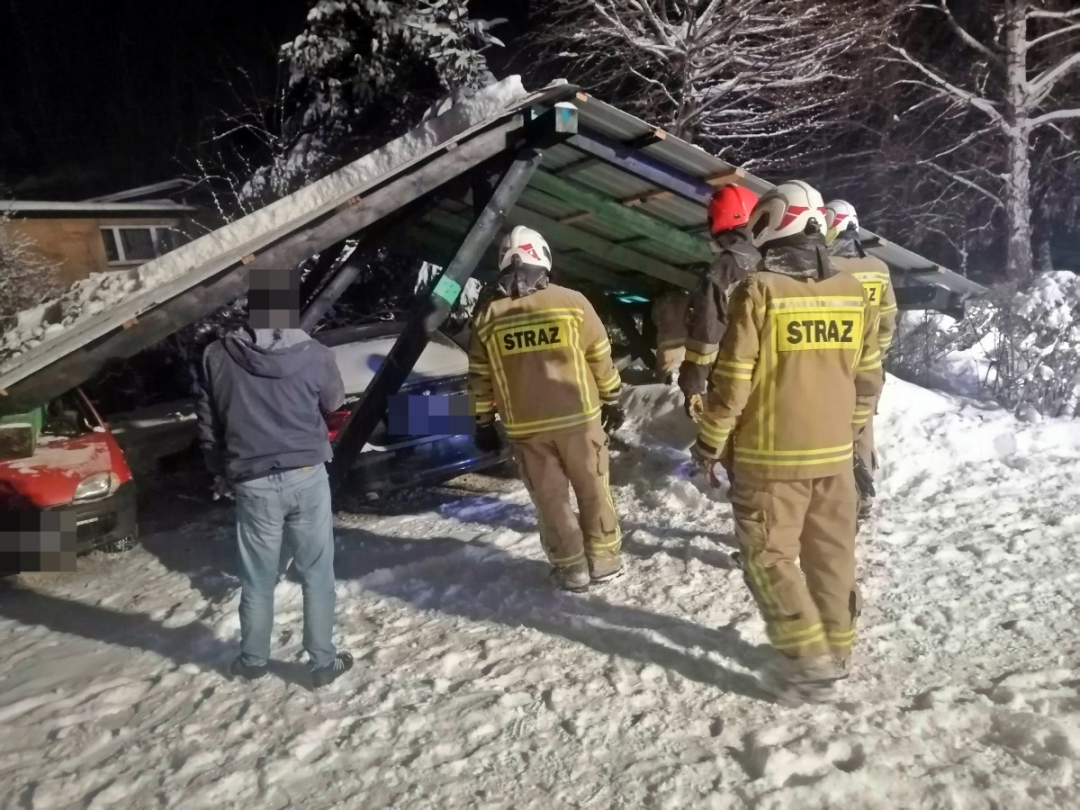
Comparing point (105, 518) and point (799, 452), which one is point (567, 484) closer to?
point (799, 452)

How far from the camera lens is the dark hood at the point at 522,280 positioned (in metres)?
3.78

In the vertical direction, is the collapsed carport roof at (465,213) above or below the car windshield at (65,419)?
above

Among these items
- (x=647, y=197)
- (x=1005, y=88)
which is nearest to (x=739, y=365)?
(x=647, y=197)

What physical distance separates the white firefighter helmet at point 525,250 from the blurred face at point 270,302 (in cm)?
120

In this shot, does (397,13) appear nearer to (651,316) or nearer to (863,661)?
(651,316)

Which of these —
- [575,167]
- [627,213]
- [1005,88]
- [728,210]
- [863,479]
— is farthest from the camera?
[1005,88]

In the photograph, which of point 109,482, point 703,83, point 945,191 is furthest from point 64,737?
point 945,191

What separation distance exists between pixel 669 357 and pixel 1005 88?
11.5 m

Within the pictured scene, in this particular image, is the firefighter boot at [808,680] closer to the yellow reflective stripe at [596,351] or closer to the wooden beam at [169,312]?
the yellow reflective stripe at [596,351]

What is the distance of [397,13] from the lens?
12047 mm

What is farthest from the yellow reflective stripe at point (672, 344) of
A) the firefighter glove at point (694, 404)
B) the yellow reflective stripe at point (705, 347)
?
the yellow reflective stripe at point (705, 347)

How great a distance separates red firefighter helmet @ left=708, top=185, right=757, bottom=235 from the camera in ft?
13.4

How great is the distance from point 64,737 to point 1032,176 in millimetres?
18920

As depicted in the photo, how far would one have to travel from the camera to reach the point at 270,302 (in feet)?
9.89
